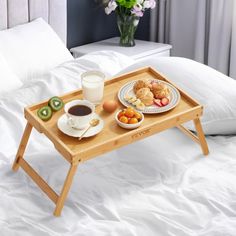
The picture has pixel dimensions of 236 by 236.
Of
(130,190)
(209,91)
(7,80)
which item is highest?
(209,91)

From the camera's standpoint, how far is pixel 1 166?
7.34ft

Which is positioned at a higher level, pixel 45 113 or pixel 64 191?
pixel 45 113

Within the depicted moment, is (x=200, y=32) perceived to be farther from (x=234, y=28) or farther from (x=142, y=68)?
(x=142, y=68)

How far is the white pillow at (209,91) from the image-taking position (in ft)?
7.86

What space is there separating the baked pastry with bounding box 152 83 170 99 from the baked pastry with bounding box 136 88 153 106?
0.03 m

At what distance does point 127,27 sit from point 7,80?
1238mm

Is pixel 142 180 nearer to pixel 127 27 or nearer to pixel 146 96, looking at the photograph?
pixel 146 96

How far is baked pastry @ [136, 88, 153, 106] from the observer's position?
7.48 feet

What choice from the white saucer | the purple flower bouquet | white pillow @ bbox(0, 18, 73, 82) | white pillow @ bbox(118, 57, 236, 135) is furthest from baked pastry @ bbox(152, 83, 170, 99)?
the purple flower bouquet

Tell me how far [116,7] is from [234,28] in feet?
2.63

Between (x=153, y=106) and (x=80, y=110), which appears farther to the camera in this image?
(x=153, y=106)

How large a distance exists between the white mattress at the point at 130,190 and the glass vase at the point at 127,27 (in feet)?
4.86

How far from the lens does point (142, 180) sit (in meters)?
2.15

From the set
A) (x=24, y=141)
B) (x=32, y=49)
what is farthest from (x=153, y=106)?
(x=32, y=49)
